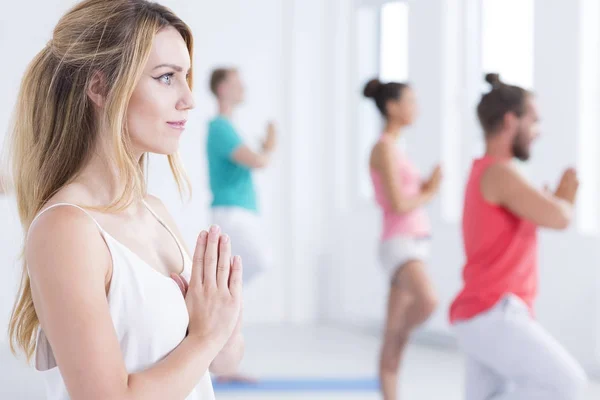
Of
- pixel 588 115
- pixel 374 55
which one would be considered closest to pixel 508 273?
pixel 588 115

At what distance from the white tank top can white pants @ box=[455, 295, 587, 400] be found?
1.54 metres

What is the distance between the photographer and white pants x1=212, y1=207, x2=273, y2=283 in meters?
4.64

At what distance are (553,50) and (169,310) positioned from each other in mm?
4384

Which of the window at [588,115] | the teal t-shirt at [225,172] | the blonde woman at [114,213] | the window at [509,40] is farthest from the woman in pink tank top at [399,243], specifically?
the blonde woman at [114,213]

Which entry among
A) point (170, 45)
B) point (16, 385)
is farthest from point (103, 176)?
point (16, 385)

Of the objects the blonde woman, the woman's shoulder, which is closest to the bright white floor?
the blonde woman

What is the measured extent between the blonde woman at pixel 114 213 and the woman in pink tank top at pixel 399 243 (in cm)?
239

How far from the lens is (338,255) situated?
723cm

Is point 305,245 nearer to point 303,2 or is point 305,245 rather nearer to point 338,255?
point 338,255

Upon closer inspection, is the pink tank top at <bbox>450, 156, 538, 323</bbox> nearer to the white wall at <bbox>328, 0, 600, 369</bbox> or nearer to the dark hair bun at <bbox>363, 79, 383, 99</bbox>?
the dark hair bun at <bbox>363, 79, 383, 99</bbox>

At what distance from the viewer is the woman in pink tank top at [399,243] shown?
374 centimetres

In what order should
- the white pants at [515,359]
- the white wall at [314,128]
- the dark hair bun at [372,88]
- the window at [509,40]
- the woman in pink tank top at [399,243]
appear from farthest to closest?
the white wall at [314,128] < the window at [509,40] < the dark hair bun at [372,88] < the woman in pink tank top at [399,243] < the white pants at [515,359]

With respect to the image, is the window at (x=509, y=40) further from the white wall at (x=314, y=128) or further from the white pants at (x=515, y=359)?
the white pants at (x=515, y=359)

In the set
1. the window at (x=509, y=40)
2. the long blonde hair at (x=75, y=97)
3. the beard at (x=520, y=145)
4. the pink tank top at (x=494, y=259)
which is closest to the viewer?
the long blonde hair at (x=75, y=97)
